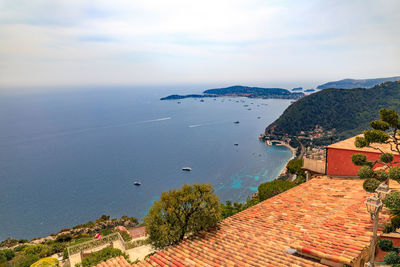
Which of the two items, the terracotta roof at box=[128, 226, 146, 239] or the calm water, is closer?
the terracotta roof at box=[128, 226, 146, 239]

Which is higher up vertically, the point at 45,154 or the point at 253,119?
the point at 253,119

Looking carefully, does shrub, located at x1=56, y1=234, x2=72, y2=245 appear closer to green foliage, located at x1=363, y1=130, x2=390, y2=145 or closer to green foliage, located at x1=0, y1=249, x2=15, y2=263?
green foliage, located at x1=0, y1=249, x2=15, y2=263

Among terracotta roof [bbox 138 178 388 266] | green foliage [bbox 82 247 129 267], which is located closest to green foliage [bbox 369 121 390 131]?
terracotta roof [bbox 138 178 388 266]

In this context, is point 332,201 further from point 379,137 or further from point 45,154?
point 45,154

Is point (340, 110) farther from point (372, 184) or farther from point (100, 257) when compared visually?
point (100, 257)

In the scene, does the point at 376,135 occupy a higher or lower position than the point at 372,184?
higher

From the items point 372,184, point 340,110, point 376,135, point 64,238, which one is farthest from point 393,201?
point 340,110

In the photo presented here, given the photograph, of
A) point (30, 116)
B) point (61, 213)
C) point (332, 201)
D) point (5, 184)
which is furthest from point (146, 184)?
point (30, 116)
